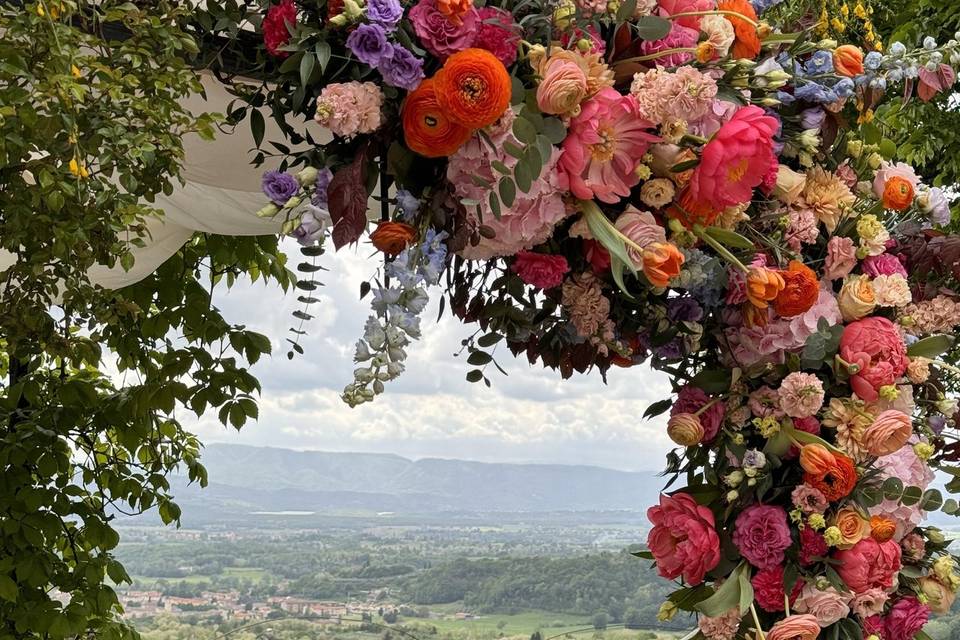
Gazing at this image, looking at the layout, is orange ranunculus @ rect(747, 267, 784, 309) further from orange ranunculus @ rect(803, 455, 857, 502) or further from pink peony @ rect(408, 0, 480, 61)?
pink peony @ rect(408, 0, 480, 61)

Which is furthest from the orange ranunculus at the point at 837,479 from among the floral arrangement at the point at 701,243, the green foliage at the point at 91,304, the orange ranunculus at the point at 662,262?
the green foliage at the point at 91,304

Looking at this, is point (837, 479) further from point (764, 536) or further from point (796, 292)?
point (796, 292)

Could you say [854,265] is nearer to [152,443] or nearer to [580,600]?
[152,443]

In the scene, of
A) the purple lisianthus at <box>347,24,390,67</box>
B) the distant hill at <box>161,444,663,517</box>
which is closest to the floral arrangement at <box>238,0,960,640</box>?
the purple lisianthus at <box>347,24,390,67</box>

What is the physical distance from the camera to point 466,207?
3.91 feet

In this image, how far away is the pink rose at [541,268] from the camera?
1.33 m

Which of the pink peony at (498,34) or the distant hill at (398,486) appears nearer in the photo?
the pink peony at (498,34)

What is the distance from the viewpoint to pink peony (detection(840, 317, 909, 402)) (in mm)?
1352

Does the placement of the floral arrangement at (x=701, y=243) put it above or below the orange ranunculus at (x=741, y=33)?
below

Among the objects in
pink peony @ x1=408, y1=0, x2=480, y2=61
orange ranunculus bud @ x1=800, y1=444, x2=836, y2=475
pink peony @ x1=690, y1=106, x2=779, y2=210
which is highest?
pink peony @ x1=408, y1=0, x2=480, y2=61

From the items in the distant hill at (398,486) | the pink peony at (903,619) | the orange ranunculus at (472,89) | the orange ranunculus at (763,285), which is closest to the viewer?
the orange ranunculus at (472,89)

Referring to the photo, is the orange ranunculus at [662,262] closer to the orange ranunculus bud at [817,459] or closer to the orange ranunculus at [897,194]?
the orange ranunculus bud at [817,459]

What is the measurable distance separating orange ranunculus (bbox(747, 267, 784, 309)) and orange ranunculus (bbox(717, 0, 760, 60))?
0.28 meters

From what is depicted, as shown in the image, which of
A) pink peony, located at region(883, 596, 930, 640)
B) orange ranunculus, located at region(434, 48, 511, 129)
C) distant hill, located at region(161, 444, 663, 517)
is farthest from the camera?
distant hill, located at region(161, 444, 663, 517)
